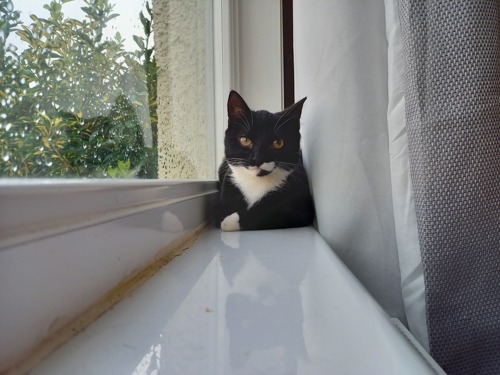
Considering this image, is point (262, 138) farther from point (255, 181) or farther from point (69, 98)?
point (69, 98)

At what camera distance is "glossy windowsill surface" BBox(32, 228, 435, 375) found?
23 cm

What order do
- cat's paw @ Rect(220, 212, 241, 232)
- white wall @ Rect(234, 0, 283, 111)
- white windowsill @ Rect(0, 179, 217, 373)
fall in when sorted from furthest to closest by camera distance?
white wall @ Rect(234, 0, 283, 111), cat's paw @ Rect(220, 212, 241, 232), white windowsill @ Rect(0, 179, 217, 373)

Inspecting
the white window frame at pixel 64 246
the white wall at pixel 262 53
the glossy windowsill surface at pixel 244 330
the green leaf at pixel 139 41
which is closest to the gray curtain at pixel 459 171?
the glossy windowsill surface at pixel 244 330

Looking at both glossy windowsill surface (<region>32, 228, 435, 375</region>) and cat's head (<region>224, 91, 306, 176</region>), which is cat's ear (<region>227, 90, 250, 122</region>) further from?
glossy windowsill surface (<region>32, 228, 435, 375</region>)

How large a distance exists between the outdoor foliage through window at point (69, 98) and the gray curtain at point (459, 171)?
0.41 meters

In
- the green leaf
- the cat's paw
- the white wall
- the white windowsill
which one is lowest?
the cat's paw

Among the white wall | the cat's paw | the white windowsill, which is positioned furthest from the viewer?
the white wall

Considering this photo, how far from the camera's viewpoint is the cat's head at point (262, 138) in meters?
0.89

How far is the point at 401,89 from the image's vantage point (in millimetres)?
499

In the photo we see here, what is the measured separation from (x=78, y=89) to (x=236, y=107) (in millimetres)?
522

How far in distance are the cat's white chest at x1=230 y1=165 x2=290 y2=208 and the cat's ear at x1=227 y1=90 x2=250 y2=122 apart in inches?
5.4

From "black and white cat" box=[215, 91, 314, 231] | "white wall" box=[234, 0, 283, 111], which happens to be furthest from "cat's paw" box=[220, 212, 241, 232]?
"white wall" box=[234, 0, 283, 111]

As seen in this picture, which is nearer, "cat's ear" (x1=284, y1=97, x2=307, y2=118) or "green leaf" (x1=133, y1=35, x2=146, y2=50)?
"green leaf" (x1=133, y1=35, x2=146, y2=50)

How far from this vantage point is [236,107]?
91 centimetres
